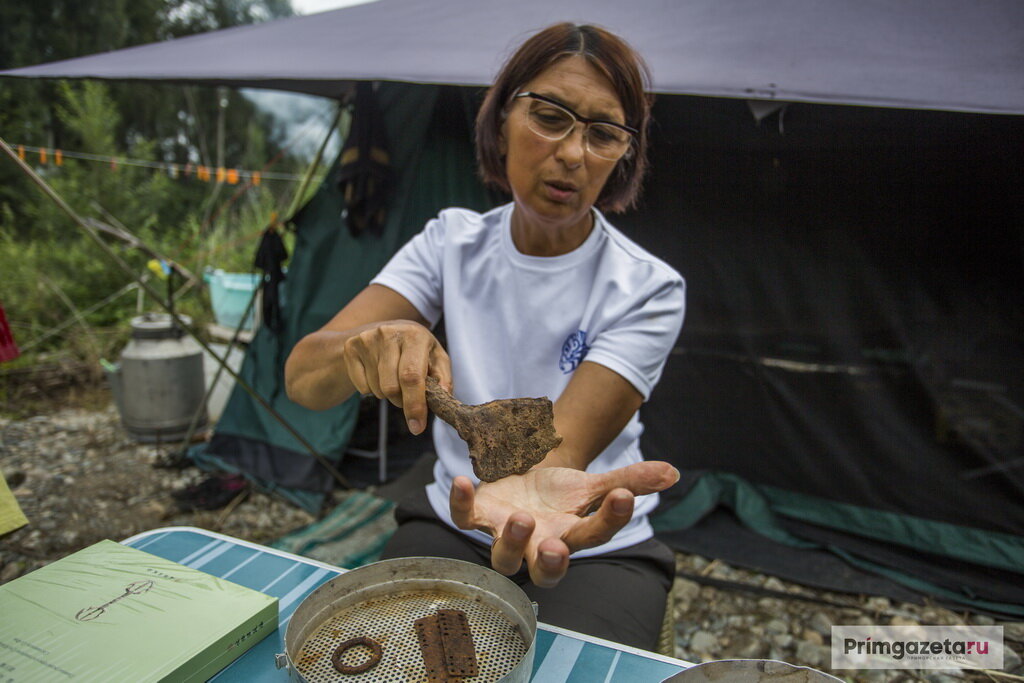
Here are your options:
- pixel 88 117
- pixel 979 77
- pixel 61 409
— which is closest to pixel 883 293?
pixel 979 77

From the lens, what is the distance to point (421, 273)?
1.79m

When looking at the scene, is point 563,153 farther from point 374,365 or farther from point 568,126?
point 374,365

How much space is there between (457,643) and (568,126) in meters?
1.18

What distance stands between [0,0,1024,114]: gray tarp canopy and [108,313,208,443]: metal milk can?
1.61 m

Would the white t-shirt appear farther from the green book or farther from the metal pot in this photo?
the green book

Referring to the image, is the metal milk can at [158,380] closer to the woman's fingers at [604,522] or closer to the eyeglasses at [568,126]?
the eyeglasses at [568,126]

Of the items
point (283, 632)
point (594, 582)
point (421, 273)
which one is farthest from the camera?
point (421, 273)

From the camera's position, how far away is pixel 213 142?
1557 cm

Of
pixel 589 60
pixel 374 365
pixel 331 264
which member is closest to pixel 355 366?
pixel 374 365

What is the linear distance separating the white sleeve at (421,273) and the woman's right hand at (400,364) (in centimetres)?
49

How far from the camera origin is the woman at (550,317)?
1.39 m

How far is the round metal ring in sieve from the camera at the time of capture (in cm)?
96

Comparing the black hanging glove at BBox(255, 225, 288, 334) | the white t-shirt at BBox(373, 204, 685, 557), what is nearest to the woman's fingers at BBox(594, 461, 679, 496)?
the white t-shirt at BBox(373, 204, 685, 557)

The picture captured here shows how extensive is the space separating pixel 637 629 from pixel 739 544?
6.93 feet
